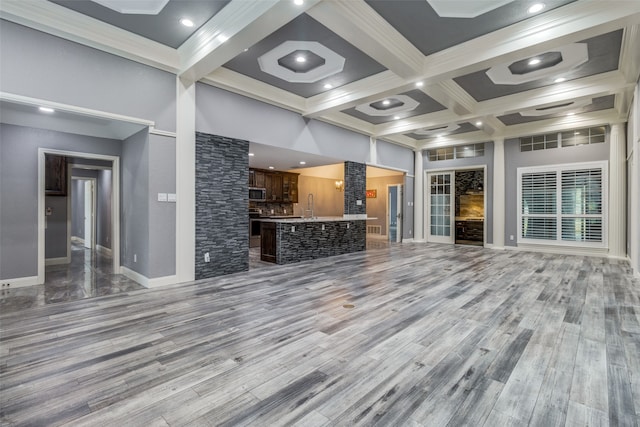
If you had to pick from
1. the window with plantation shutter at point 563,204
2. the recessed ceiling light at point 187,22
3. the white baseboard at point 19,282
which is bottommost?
the white baseboard at point 19,282

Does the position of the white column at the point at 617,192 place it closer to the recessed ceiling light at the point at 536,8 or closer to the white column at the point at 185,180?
the recessed ceiling light at the point at 536,8

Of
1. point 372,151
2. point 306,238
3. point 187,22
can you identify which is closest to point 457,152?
point 372,151

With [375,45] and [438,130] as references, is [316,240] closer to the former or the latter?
[375,45]

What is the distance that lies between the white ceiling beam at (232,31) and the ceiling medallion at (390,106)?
3.34 meters

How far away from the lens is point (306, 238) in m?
6.70

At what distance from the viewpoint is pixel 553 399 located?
182 centimetres

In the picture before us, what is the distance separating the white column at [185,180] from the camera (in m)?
4.61

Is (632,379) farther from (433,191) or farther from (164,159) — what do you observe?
(433,191)

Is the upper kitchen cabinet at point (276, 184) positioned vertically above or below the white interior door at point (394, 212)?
above

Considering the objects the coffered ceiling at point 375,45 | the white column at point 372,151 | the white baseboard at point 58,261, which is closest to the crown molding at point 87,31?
the coffered ceiling at point 375,45

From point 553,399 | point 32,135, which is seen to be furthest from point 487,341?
point 32,135

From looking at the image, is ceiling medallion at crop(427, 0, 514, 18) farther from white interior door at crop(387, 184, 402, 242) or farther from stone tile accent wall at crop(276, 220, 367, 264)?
white interior door at crop(387, 184, 402, 242)

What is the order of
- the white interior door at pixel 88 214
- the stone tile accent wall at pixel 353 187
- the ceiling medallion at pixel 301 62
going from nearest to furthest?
the ceiling medallion at pixel 301 62 < the stone tile accent wall at pixel 353 187 < the white interior door at pixel 88 214

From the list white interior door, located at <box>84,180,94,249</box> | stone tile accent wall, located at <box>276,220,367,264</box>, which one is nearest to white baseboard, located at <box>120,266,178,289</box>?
stone tile accent wall, located at <box>276,220,367,264</box>
